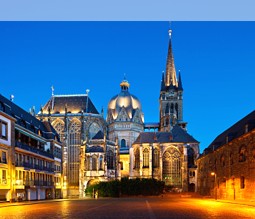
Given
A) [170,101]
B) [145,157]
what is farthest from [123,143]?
[145,157]

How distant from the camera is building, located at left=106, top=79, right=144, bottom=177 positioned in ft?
385

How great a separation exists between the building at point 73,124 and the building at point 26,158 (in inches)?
810

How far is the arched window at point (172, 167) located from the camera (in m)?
92.2

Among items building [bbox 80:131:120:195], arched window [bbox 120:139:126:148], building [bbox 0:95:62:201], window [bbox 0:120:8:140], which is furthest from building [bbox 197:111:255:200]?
arched window [bbox 120:139:126:148]

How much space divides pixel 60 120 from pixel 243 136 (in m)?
63.5

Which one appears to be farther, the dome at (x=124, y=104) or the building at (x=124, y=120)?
the dome at (x=124, y=104)

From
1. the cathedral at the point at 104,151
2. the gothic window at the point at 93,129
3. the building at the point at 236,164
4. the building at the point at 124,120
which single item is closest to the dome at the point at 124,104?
the building at the point at 124,120

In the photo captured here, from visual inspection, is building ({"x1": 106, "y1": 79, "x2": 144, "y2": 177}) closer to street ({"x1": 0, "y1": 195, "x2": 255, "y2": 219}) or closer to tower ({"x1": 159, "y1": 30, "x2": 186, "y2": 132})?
tower ({"x1": 159, "y1": 30, "x2": 186, "y2": 132})

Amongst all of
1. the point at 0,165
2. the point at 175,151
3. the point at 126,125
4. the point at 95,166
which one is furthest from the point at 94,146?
the point at 0,165

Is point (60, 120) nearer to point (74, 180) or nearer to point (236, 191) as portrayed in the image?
point (74, 180)

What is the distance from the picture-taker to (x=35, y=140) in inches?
2425

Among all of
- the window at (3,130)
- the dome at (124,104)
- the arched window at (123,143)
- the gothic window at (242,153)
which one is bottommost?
the gothic window at (242,153)

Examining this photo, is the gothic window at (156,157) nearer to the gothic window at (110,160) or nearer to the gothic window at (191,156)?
the gothic window at (191,156)

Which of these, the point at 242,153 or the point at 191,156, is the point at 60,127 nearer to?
the point at 191,156
